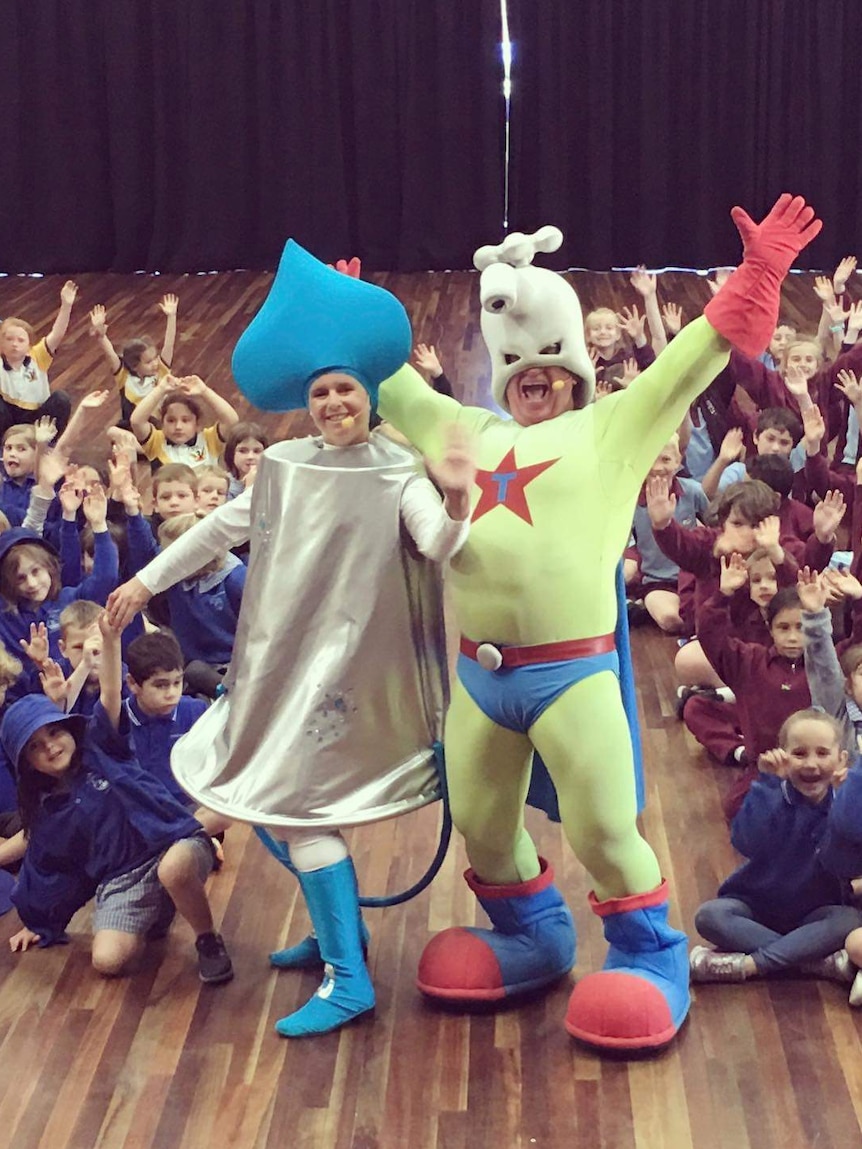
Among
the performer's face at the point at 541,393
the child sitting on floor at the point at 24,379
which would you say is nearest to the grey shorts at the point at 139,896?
the performer's face at the point at 541,393

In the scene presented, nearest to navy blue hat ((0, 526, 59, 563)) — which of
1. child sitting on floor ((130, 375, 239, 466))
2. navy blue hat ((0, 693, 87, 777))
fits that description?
navy blue hat ((0, 693, 87, 777))

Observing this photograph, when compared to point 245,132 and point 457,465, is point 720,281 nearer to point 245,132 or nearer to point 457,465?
point 457,465

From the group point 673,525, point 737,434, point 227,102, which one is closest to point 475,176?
point 227,102

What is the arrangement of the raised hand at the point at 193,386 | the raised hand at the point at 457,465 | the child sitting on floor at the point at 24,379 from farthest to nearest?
the child sitting on floor at the point at 24,379
the raised hand at the point at 193,386
the raised hand at the point at 457,465

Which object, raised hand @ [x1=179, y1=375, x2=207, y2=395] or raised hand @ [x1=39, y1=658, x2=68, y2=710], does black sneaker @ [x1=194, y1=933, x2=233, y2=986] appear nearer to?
raised hand @ [x1=39, y1=658, x2=68, y2=710]

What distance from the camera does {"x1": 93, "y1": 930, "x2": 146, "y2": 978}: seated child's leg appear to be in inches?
118

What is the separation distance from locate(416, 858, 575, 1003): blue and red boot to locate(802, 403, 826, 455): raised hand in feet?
6.42

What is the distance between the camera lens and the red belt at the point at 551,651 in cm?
261

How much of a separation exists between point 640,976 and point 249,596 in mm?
914

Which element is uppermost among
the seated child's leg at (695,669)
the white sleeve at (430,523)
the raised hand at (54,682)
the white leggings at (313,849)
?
the white sleeve at (430,523)

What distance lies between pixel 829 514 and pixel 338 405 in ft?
4.87

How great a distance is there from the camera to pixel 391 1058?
2.70m

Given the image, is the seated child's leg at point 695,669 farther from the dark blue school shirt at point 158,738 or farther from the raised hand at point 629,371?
the dark blue school shirt at point 158,738

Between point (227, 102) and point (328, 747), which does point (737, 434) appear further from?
point (227, 102)
